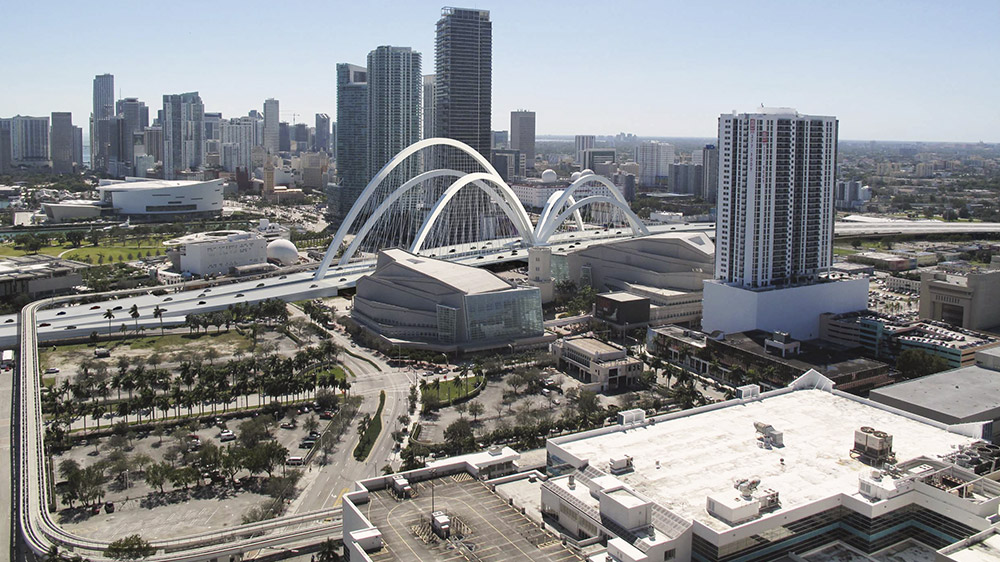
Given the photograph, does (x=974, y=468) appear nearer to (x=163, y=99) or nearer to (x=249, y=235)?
(x=249, y=235)

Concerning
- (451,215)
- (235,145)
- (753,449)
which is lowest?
(753,449)

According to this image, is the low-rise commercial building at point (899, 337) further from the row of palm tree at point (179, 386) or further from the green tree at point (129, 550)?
the green tree at point (129, 550)

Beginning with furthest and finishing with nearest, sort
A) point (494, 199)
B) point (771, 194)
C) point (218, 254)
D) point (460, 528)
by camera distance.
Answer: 1. point (218, 254)
2. point (494, 199)
3. point (771, 194)
4. point (460, 528)

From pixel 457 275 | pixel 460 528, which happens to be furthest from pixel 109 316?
pixel 460 528

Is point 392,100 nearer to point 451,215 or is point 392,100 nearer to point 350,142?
point 350,142

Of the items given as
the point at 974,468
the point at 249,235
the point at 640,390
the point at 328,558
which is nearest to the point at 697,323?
the point at 640,390

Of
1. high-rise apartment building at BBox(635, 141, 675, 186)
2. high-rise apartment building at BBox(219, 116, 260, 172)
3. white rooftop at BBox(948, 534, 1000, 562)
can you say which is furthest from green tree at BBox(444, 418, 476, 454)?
high-rise apartment building at BBox(219, 116, 260, 172)

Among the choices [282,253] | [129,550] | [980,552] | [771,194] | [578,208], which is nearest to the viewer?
[980,552]
